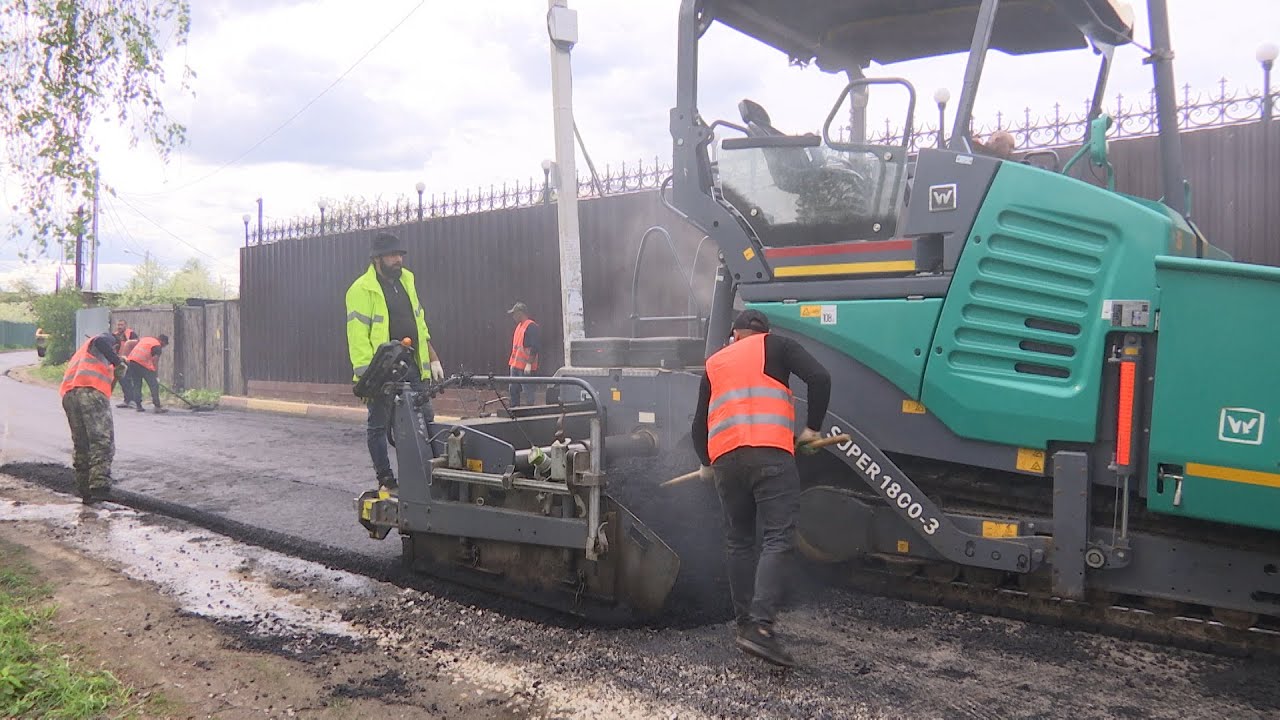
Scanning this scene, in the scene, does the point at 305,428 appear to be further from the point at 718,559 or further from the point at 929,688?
the point at 929,688

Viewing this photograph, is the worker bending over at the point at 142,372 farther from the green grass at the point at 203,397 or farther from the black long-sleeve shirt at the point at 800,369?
the black long-sleeve shirt at the point at 800,369

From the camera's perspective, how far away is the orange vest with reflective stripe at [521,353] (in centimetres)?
1108

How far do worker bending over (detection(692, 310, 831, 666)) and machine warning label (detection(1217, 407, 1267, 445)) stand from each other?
140cm

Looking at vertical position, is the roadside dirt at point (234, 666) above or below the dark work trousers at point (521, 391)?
below

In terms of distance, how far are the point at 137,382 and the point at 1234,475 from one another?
51.6 ft

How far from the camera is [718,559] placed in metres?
4.86

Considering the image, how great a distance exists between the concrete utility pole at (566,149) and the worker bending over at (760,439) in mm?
Result: 5458

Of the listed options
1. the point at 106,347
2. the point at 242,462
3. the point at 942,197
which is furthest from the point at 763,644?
the point at 242,462

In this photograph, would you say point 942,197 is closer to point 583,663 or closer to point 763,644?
point 763,644

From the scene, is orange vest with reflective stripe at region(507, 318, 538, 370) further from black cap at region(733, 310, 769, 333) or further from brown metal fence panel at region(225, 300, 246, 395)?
brown metal fence panel at region(225, 300, 246, 395)

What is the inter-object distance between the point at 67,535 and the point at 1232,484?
6447mm

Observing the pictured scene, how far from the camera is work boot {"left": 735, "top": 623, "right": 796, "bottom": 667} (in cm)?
352

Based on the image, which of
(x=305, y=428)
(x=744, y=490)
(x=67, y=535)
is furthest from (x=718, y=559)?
(x=305, y=428)

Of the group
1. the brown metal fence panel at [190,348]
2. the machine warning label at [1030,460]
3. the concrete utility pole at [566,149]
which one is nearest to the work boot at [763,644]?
Answer: the machine warning label at [1030,460]
